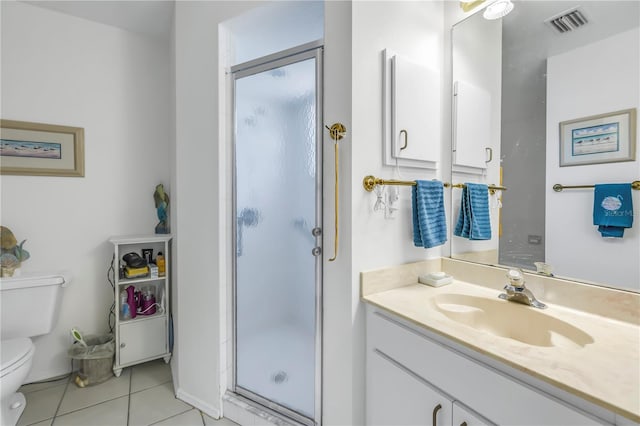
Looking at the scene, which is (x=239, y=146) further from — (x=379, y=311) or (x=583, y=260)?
(x=583, y=260)

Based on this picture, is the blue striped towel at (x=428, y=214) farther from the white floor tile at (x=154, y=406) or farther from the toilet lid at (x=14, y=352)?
the toilet lid at (x=14, y=352)

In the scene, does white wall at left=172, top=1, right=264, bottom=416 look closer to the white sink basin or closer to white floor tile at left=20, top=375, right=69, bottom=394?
white floor tile at left=20, top=375, right=69, bottom=394

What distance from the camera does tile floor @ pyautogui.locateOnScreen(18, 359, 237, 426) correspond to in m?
1.64

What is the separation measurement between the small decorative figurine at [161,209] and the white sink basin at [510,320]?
2044 millimetres

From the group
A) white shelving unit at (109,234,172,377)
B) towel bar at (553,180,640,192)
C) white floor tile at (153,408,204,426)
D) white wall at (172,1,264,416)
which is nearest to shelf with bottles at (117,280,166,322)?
white shelving unit at (109,234,172,377)

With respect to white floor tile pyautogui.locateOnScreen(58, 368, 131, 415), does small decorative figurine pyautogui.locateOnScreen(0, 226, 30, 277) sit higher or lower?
higher

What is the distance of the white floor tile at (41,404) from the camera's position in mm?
1661

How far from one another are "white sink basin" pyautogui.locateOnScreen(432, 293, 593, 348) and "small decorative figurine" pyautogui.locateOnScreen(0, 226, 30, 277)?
8.23 feet

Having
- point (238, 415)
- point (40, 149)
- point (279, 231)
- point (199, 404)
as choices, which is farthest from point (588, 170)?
point (40, 149)

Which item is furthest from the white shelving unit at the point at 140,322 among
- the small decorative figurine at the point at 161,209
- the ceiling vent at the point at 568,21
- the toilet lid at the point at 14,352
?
the ceiling vent at the point at 568,21

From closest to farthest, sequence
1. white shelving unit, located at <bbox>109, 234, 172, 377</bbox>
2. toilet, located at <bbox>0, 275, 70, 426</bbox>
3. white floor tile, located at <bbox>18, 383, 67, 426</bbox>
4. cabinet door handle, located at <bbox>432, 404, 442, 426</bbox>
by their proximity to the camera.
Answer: cabinet door handle, located at <bbox>432, 404, 442, 426</bbox> < toilet, located at <bbox>0, 275, 70, 426</bbox> < white floor tile, located at <bbox>18, 383, 67, 426</bbox> < white shelving unit, located at <bbox>109, 234, 172, 377</bbox>

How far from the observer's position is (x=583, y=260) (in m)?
1.11

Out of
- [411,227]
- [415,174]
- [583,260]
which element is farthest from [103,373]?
[583,260]

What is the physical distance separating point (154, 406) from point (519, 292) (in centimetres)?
210
